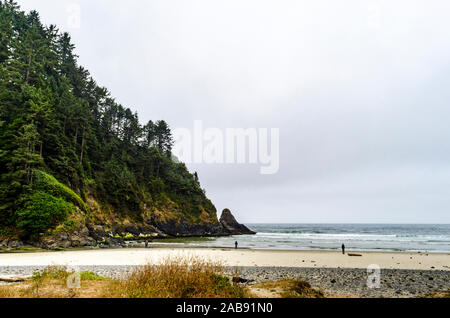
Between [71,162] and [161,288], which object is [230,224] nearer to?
[71,162]

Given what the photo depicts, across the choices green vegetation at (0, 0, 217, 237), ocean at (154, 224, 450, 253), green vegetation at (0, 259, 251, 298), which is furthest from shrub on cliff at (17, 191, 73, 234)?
green vegetation at (0, 259, 251, 298)

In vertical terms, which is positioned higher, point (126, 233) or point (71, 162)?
point (71, 162)

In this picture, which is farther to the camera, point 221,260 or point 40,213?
point 40,213

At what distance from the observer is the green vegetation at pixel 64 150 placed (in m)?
28.1

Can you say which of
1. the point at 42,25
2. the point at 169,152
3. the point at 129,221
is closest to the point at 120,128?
the point at 169,152

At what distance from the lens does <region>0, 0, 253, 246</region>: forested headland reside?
2798 centimetres

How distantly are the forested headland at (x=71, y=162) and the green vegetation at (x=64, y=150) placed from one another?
134 millimetres

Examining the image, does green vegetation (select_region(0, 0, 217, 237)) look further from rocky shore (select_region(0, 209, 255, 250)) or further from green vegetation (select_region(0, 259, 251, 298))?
green vegetation (select_region(0, 259, 251, 298))

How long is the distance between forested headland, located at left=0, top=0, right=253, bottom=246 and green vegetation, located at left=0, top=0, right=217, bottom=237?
13cm

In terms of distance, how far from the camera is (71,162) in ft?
127

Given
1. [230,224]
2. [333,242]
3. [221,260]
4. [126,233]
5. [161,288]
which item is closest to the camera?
[161,288]

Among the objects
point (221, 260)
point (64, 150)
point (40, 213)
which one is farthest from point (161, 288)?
point (64, 150)

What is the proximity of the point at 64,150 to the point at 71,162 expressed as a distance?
2.12 metres
